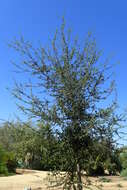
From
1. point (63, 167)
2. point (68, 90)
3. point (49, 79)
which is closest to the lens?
point (63, 167)

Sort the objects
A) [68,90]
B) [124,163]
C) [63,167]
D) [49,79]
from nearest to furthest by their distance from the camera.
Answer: [63,167] → [68,90] → [49,79] → [124,163]

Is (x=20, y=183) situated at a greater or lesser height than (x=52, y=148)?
greater

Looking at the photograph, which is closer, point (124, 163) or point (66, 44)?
point (66, 44)

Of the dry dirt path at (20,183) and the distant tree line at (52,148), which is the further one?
the dry dirt path at (20,183)

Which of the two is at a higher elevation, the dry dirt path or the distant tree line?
the dry dirt path

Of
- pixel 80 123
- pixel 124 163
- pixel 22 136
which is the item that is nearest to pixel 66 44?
pixel 80 123

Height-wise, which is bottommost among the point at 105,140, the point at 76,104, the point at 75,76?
the point at 105,140

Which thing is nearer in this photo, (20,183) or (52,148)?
(52,148)

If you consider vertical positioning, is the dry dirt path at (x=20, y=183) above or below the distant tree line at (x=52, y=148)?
above

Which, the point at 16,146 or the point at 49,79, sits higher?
the point at 49,79

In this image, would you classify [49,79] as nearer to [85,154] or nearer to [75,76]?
[75,76]

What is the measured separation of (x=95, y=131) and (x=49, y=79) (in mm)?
1826

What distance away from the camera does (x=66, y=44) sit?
698cm

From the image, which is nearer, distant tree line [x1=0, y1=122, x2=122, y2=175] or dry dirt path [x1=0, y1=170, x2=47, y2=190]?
distant tree line [x1=0, y1=122, x2=122, y2=175]
